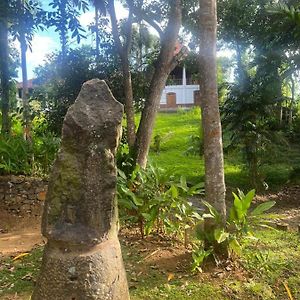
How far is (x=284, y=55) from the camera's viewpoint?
11.4 meters

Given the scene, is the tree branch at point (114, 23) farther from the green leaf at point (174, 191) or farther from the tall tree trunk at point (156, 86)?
the green leaf at point (174, 191)

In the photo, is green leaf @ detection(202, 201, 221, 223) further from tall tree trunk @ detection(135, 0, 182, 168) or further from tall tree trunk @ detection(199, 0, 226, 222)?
tall tree trunk @ detection(135, 0, 182, 168)

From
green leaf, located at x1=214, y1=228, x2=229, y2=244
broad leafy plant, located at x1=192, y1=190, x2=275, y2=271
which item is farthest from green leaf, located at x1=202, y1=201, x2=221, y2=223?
green leaf, located at x1=214, y1=228, x2=229, y2=244

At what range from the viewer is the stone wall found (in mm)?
8484

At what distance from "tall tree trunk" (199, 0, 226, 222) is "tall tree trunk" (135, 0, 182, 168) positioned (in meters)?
2.82

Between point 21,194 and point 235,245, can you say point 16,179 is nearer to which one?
point 21,194

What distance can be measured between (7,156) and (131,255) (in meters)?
4.83

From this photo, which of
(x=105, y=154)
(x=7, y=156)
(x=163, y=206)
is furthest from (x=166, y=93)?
(x=105, y=154)

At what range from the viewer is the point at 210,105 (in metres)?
4.71

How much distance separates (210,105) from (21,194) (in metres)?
5.13

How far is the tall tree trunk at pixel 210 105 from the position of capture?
4.67 meters

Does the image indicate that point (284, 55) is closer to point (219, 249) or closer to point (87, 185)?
point (219, 249)

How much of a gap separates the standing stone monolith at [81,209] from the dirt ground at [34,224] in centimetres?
215

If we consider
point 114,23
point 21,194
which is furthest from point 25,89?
point 114,23
